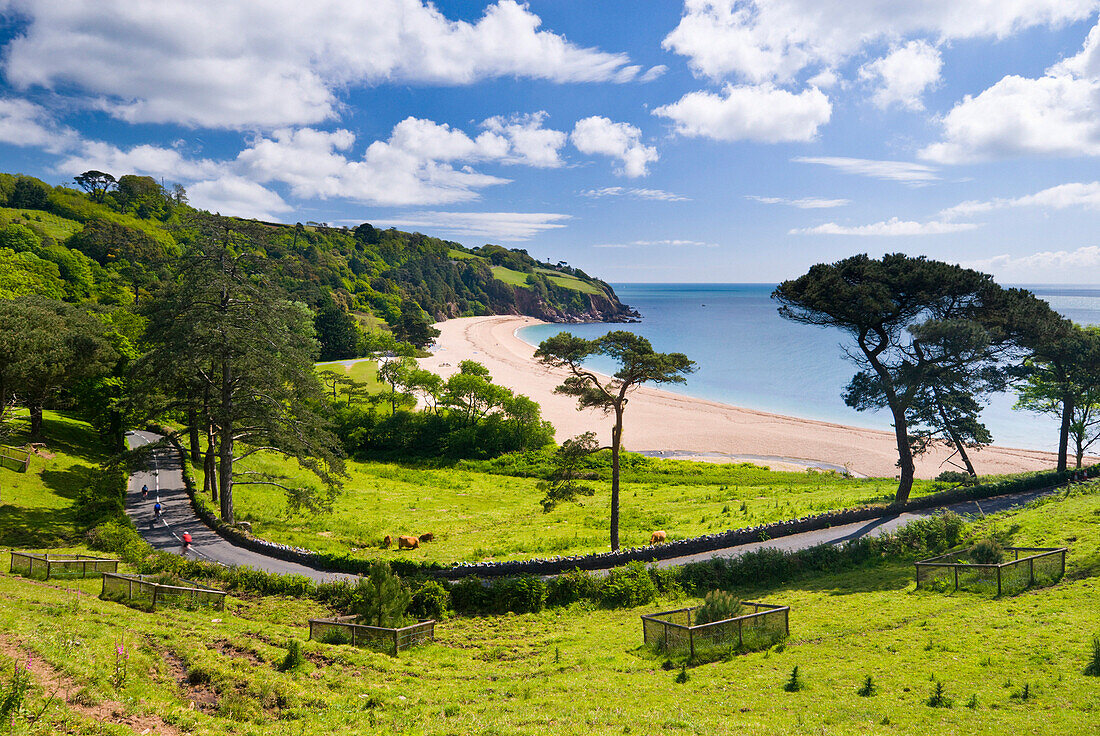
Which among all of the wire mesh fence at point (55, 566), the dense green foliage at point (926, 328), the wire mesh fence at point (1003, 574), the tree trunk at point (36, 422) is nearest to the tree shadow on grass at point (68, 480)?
the tree trunk at point (36, 422)

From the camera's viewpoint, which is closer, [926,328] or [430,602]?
[430,602]

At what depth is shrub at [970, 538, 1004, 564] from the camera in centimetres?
1795

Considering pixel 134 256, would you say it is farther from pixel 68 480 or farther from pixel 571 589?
pixel 571 589

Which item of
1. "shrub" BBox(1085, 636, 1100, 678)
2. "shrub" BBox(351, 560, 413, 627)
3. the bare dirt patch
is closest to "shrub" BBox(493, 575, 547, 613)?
"shrub" BBox(351, 560, 413, 627)

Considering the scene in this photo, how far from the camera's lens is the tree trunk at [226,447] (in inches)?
1048

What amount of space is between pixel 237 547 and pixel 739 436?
54.7 metres

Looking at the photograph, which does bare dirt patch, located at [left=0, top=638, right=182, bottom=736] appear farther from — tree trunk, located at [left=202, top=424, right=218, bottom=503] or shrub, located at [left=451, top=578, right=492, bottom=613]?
tree trunk, located at [left=202, top=424, right=218, bottom=503]

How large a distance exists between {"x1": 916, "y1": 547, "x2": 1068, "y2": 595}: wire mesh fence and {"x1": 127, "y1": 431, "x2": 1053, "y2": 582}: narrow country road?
563cm

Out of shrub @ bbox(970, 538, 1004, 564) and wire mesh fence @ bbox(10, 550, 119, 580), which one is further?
shrub @ bbox(970, 538, 1004, 564)

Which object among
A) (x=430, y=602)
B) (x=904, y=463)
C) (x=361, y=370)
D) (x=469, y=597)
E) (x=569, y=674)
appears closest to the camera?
(x=569, y=674)

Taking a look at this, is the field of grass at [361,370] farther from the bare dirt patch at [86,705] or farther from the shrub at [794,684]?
the shrub at [794,684]

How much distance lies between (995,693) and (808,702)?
347 centimetres

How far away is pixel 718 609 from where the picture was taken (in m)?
15.0

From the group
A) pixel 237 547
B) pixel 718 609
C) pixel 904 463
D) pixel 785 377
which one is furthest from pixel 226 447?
pixel 785 377
